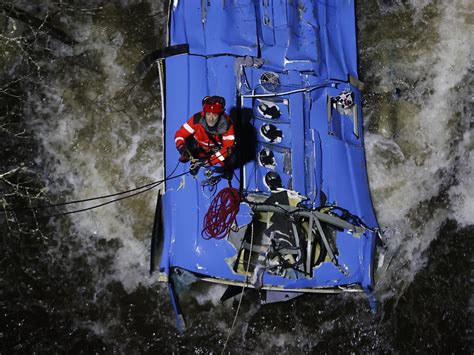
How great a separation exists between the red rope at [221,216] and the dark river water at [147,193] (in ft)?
4.20

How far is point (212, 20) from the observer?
6457 millimetres

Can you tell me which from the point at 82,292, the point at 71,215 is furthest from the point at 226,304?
the point at 71,215

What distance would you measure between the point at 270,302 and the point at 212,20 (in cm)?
313

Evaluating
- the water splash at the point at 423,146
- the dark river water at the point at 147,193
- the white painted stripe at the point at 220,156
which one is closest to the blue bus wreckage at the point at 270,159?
the white painted stripe at the point at 220,156

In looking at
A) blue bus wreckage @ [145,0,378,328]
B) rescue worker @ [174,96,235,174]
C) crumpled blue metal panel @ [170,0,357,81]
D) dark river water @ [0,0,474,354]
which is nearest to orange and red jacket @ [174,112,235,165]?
rescue worker @ [174,96,235,174]

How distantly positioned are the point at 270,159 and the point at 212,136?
0.80 metres

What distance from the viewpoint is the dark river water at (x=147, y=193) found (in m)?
6.96

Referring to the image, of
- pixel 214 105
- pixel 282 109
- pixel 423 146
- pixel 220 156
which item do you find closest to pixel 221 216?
pixel 220 156

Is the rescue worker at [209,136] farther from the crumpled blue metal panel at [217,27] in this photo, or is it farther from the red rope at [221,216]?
the crumpled blue metal panel at [217,27]

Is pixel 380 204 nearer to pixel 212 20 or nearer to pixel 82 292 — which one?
pixel 212 20

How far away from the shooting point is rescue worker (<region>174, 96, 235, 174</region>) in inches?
204

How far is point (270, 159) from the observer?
6184mm

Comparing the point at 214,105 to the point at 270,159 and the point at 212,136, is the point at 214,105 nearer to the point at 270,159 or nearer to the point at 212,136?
the point at 212,136

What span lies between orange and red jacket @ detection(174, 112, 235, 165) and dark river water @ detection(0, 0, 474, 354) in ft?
5.36
